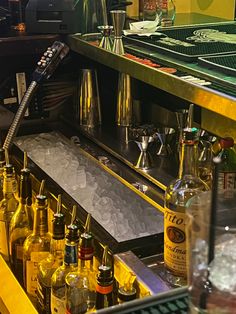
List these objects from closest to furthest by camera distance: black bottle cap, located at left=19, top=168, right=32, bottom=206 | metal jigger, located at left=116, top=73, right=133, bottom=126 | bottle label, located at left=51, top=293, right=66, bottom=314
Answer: bottle label, located at left=51, top=293, right=66, bottom=314 < black bottle cap, located at left=19, top=168, right=32, bottom=206 < metal jigger, located at left=116, top=73, right=133, bottom=126

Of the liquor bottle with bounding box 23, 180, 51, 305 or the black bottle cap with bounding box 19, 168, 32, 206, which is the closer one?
the liquor bottle with bounding box 23, 180, 51, 305

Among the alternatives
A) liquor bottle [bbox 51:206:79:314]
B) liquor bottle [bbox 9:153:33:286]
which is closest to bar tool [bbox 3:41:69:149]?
liquor bottle [bbox 9:153:33:286]

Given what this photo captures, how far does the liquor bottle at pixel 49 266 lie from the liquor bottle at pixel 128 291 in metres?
0.28

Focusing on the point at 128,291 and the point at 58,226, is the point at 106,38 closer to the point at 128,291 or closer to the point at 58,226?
the point at 58,226

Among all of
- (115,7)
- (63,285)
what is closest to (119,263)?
(63,285)

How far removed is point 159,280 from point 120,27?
966 millimetres

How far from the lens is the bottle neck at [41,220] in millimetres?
1694

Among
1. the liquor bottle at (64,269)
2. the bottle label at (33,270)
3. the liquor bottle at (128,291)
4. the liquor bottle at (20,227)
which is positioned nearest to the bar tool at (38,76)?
the liquor bottle at (20,227)

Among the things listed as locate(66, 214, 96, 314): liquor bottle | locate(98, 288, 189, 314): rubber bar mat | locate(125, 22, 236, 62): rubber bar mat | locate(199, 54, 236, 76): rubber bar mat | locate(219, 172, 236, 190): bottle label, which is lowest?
locate(66, 214, 96, 314): liquor bottle

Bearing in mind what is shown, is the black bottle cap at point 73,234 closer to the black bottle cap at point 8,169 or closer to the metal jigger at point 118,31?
the black bottle cap at point 8,169

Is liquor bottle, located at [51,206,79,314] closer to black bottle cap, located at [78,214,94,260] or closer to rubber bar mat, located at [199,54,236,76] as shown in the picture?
black bottle cap, located at [78,214,94,260]

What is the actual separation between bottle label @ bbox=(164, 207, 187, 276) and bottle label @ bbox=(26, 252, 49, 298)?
486 mm

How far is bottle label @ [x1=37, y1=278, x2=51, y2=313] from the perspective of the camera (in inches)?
64.0

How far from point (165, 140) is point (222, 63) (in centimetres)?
42
